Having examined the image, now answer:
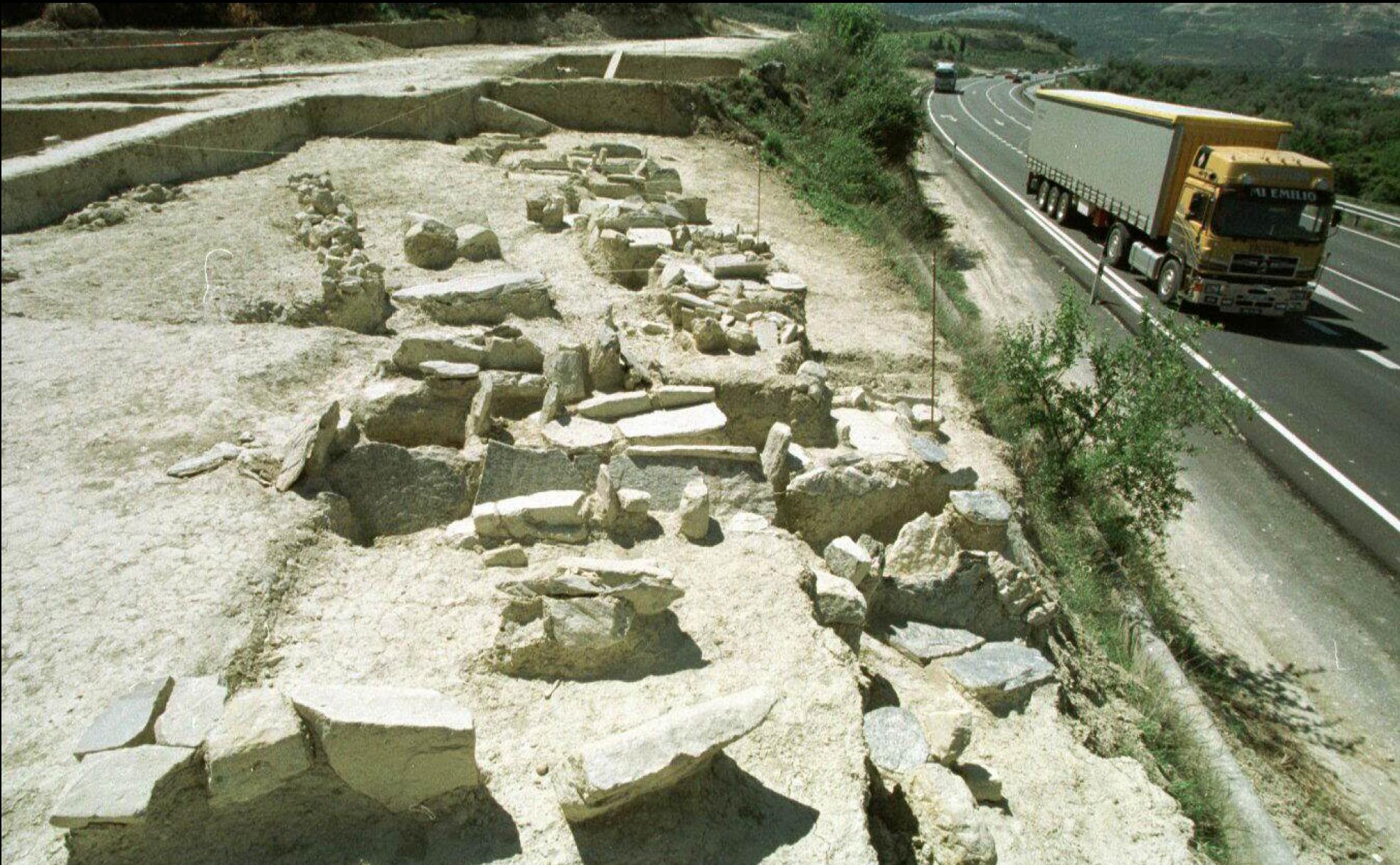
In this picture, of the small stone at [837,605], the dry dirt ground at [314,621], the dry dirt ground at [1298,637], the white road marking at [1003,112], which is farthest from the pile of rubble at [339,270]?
the white road marking at [1003,112]

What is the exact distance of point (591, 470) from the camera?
21.0ft

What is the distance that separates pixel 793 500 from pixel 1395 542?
8072mm

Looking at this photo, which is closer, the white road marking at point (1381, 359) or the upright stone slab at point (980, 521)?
the upright stone slab at point (980, 521)

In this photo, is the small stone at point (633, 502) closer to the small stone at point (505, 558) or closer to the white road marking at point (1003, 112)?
the small stone at point (505, 558)

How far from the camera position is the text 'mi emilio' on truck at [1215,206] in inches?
575

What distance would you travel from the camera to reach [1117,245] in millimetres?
19109

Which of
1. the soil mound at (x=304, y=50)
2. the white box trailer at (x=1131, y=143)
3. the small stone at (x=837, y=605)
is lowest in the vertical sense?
the small stone at (x=837, y=605)

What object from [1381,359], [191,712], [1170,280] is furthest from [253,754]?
[1381,359]

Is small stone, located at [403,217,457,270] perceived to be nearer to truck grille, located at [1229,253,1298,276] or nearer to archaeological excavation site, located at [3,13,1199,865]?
archaeological excavation site, located at [3,13,1199,865]

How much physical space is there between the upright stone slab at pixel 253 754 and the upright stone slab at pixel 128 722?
309mm

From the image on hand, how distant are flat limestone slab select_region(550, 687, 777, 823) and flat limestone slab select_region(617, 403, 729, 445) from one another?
3.06m

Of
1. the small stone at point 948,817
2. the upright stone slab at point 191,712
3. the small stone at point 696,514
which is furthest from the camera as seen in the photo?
the small stone at point 696,514

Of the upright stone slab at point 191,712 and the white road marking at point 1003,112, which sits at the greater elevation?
the white road marking at point 1003,112

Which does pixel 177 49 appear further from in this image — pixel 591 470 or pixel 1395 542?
pixel 1395 542
